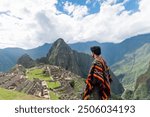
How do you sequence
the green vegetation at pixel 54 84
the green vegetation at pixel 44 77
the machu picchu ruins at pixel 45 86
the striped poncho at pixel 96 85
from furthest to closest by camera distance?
the green vegetation at pixel 44 77, the green vegetation at pixel 54 84, the machu picchu ruins at pixel 45 86, the striped poncho at pixel 96 85

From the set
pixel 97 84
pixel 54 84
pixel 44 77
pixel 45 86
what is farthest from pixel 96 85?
pixel 44 77

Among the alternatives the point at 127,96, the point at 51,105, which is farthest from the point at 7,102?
the point at 127,96

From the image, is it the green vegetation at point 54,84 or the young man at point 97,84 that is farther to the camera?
the green vegetation at point 54,84

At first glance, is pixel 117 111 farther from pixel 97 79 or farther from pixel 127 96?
pixel 127 96

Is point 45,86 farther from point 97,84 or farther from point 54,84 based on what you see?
point 97,84

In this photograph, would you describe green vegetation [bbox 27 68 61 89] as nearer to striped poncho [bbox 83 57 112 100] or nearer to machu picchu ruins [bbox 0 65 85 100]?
machu picchu ruins [bbox 0 65 85 100]

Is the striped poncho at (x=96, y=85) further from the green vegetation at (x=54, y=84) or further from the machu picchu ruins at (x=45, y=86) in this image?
the green vegetation at (x=54, y=84)

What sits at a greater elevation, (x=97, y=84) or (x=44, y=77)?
(x=97, y=84)

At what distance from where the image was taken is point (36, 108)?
780cm

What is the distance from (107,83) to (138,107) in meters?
1.90

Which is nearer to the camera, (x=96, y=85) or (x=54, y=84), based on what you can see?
(x=96, y=85)

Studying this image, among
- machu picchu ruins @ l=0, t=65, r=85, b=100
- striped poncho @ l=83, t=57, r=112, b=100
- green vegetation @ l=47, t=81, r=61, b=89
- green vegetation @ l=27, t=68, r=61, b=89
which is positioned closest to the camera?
striped poncho @ l=83, t=57, r=112, b=100

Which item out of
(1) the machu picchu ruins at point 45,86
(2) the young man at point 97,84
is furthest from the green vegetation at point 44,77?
(2) the young man at point 97,84

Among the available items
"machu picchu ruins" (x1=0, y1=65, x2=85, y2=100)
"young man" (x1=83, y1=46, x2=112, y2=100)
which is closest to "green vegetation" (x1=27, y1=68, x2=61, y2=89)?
"machu picchu ruins" (x1=0, y1=65, x2=85, y2=100)
